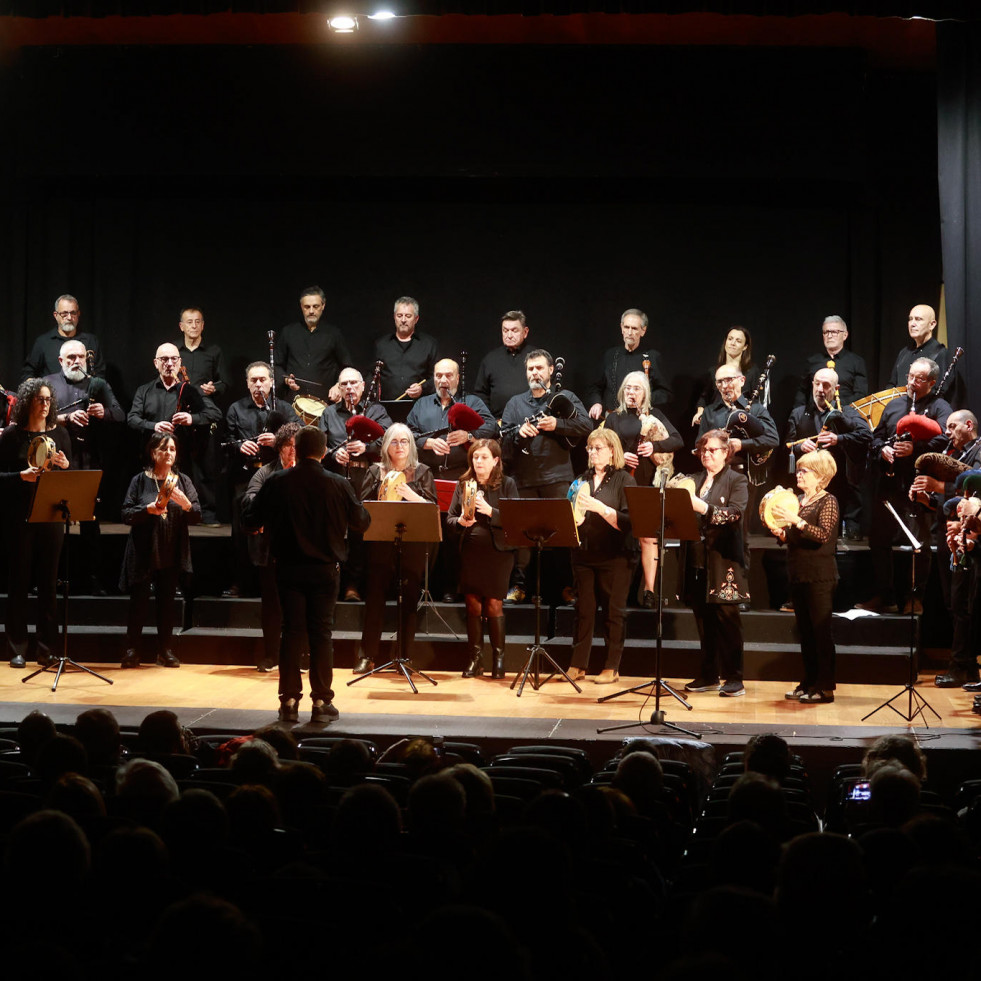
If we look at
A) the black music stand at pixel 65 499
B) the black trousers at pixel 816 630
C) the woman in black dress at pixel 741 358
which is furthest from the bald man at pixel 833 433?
the black music stand at pixel 65 499

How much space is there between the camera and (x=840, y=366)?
10188 millimetres

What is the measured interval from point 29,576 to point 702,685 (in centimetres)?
476

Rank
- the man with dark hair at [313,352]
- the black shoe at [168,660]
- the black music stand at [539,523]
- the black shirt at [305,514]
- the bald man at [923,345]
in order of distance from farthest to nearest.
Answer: the man with dark hair at [313,352] < the bald man at [923,345] < the black shoe at [168,660] < the black music stand at [539,523] < the black shirt at [305,514]

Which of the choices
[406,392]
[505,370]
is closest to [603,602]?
[505,370]

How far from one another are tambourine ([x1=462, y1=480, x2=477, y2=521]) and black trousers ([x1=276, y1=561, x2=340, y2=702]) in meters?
1.64

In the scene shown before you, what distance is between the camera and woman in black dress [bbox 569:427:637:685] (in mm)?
8312

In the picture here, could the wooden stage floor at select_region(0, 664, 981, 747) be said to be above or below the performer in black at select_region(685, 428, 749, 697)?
below

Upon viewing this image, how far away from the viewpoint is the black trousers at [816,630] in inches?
303

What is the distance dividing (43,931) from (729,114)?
Result: 30.9 ft

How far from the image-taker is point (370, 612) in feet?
27.8

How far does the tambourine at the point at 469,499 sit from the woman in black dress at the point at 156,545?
1.95m

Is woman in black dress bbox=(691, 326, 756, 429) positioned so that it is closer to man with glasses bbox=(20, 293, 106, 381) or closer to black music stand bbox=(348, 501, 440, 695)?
black music stand bbox=(348, 501, 440, 695)

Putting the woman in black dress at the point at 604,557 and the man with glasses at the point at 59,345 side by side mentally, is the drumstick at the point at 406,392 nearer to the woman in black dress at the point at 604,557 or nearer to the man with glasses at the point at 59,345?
the woman in black dress at the point at 604,557

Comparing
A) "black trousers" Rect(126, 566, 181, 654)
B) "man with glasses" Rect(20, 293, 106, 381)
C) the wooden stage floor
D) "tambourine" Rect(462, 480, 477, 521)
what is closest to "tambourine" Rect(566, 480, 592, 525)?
"tambourine" Rect(462, 480, 477, 521)
